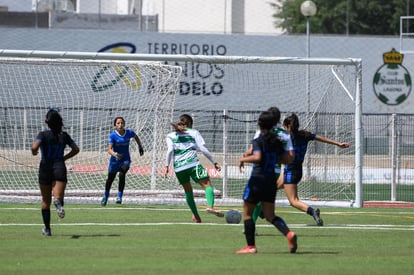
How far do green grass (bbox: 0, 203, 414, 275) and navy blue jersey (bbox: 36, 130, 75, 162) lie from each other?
120 centimetres

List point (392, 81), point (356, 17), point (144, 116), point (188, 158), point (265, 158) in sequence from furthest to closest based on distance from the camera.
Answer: point (356, 17) < point (392, 81) < point (144, 116) < point (188, 158) < point (265, 158)

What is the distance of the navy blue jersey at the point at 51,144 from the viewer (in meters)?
14.2

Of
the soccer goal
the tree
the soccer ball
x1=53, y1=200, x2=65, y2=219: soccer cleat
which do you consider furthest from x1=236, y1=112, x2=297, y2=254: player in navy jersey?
the tree

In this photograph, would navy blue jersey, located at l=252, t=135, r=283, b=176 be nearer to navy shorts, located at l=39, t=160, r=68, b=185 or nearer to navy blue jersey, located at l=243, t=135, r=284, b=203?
A: navy blue jersey, located at l=243, t=135, r=284, b=203

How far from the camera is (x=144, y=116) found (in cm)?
2458

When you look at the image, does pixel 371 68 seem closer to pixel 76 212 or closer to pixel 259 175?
pixel 76 212

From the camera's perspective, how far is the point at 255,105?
4075 cm

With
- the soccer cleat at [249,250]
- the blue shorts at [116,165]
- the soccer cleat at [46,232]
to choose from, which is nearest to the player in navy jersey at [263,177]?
the soccer cleat at [249,250]

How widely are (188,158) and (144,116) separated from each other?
25.0ft

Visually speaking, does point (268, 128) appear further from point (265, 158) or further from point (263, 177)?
point (263, 177)

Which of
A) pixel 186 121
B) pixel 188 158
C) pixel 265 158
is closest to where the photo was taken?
pixel 265 158

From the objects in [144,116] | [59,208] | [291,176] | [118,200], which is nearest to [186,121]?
[291,176]

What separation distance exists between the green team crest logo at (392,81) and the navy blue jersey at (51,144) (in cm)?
3778

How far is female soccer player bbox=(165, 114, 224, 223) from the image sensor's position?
56.0 feet
